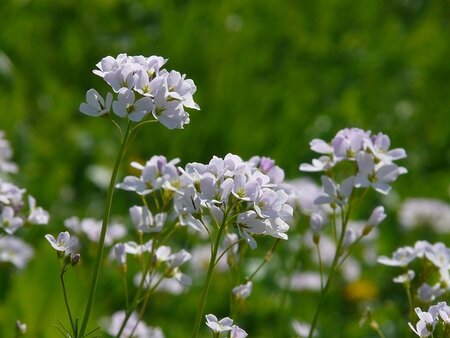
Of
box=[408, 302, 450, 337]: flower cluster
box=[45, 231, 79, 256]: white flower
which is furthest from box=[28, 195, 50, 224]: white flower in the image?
box=[408, 302, 450, 337]: flower cluster

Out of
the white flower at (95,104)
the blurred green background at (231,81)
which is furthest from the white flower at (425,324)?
the blurred green background at (231,81)

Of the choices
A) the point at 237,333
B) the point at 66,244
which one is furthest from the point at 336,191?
the point at 66,244


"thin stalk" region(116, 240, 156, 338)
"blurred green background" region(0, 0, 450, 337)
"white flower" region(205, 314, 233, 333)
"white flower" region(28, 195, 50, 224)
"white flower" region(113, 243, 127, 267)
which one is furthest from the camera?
"blurred green background" region(0, 0, 450, 337)

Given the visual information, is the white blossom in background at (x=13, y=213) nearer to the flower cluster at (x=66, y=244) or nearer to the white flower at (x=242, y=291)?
the flower cluster at (x=66, y=244)

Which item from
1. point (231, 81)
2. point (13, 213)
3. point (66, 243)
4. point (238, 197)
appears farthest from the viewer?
point (231, 81)

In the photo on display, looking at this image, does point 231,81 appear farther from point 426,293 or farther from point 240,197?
point 240,197

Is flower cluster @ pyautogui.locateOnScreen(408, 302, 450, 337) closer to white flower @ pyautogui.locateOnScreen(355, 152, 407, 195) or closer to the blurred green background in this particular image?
white flower @ pyautogui.locateOnScreen(355, 152, 407, 195)
